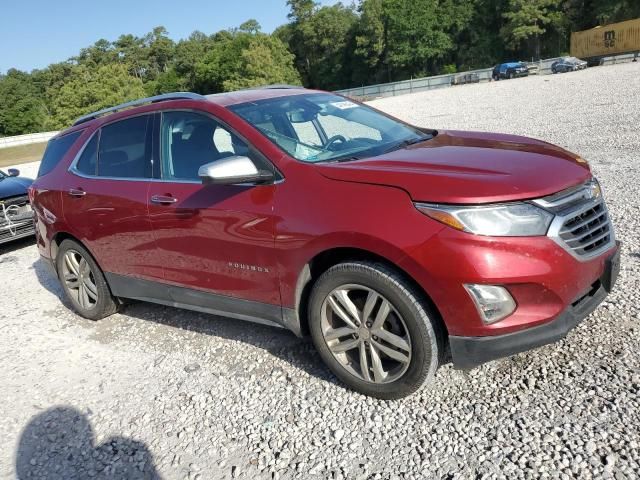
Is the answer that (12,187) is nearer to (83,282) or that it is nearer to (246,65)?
(83,282)

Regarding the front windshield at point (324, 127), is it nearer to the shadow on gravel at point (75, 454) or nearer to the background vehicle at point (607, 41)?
the shadow on gravel at point (75, 454)

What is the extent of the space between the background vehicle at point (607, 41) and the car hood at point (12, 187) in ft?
172

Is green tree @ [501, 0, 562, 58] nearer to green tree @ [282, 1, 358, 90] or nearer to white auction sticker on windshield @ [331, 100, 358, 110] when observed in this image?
green tree @ [282, 1, 358, 90]

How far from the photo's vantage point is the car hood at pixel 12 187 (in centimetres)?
859

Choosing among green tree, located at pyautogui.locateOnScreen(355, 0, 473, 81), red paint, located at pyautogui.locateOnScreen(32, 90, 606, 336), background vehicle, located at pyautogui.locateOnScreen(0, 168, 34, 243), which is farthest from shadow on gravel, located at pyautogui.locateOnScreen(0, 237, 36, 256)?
green tree, located at pyautogui.locateOnScreen(355, 0, 473, 81)

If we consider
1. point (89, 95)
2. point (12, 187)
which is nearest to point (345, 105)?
point (12, 187)

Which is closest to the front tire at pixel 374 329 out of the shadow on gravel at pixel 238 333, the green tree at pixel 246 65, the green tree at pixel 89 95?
the shadow on gravel at pixel 238 333

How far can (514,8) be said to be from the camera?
66.8m

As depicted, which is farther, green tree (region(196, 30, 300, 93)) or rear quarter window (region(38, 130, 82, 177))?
green tree (region(196, 30, 300, 93))

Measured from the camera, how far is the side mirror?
3.14 m

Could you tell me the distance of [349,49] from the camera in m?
90.2

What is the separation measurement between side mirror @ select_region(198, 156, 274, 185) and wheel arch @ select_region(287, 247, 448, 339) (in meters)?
0.60

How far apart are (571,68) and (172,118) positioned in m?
47.3

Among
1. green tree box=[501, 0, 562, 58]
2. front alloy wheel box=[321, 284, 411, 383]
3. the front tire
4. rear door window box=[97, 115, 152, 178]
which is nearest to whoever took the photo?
the front tire
